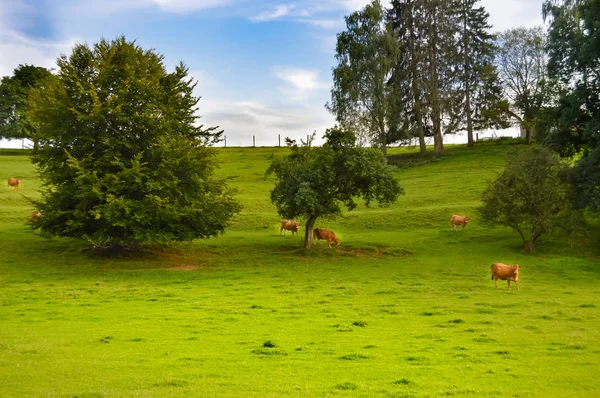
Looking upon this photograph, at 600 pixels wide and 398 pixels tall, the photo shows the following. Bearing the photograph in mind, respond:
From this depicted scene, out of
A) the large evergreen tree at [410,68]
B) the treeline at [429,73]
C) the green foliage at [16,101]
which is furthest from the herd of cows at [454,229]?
the green foliage at [16,101]

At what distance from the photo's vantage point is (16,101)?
281ft

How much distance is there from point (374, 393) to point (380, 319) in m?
8.62

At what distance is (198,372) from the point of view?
11570 millimetres

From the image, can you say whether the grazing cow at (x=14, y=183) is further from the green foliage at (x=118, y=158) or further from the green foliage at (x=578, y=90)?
the green foliage at (x=578, y=90)

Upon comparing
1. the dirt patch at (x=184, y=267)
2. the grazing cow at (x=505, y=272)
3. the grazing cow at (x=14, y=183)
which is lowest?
the dirt patch at (x=184, y=267)

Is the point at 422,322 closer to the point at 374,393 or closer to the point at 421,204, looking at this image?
the point at 374,393

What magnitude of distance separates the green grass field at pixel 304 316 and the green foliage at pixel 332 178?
315cm

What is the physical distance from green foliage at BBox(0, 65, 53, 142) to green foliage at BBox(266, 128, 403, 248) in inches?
2510

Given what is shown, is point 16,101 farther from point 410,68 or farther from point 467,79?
point 467,79

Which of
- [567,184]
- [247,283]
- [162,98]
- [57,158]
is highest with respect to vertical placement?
[162,98]

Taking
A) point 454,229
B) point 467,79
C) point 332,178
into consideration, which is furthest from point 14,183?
point 467,79

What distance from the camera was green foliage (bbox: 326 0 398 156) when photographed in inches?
2630

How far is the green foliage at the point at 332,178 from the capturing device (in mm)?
34125

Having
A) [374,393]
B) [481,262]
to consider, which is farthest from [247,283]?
[374,393]
